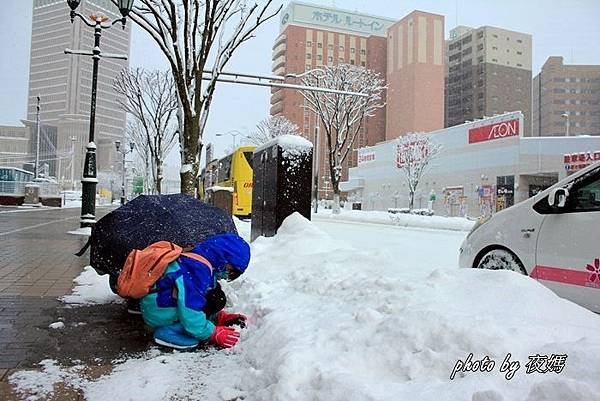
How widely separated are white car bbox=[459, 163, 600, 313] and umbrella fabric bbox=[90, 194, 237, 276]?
291 cm

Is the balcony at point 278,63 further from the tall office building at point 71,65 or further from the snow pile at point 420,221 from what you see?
the snow pile at point 420,221

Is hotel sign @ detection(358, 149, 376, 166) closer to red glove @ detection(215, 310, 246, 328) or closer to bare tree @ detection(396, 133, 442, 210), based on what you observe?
bare tree @ detection(396, 133, 442, 210)

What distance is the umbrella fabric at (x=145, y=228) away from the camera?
14.2ft

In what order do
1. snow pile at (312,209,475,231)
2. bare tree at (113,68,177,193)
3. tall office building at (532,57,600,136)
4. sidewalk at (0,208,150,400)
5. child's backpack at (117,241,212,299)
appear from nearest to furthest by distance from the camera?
sidewalk at (0,208,150,400) → child's backpack at (117,241,212,299) → snow pile at (312,209,475,231) → bare tree at (113,68,177,193) → tall office building at (532,57,600,136)

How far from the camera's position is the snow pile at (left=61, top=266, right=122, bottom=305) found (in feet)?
17.6

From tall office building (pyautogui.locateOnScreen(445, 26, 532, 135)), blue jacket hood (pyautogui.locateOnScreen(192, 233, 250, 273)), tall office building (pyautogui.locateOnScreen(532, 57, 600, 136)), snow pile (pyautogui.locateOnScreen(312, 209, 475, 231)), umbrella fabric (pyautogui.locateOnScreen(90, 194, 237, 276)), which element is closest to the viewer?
blue jacket hood (pyautogui.locateOnScreen(192, 233, 250, 273))

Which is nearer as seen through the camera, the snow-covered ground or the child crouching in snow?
the snow-covered ground

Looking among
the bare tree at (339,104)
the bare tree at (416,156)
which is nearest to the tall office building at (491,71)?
the bare tree at (416,156)

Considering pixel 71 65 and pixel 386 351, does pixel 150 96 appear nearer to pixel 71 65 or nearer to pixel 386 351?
pixel 71 65

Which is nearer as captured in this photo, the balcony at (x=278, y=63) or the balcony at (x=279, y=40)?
the balcony at (x=278, y=63)

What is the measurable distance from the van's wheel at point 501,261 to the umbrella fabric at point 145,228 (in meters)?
2.88

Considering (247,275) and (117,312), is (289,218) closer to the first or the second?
(247,275)

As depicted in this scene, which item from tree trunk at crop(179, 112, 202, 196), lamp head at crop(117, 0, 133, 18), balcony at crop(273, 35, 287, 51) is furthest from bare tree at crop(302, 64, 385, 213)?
balcony at crop(273, 35, 287, 51)

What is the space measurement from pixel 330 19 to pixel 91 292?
9832cm
